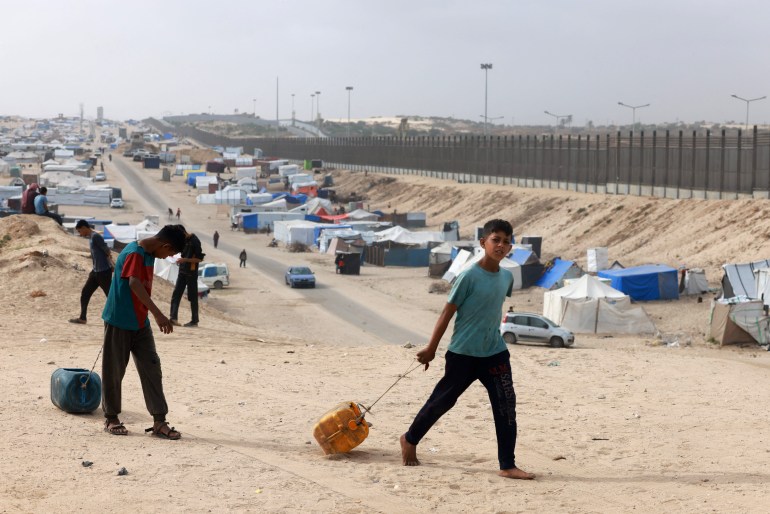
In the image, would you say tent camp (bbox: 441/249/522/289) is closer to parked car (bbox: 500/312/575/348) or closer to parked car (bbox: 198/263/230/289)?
parked car (bbox: 198/263/230/289)

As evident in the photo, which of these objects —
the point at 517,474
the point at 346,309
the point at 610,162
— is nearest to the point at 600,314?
the point at 346,309

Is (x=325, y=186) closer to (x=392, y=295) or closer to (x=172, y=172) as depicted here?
(x=172, y=172)

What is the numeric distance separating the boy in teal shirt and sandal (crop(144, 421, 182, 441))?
6.59ft

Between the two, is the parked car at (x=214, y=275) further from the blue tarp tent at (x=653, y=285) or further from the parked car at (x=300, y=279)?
the blue tarp tent at (x=653, y=285)

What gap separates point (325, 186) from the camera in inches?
4589

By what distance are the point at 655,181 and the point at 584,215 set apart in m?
4.45

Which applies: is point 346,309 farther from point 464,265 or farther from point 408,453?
point 408,453

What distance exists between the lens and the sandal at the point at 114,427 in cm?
839

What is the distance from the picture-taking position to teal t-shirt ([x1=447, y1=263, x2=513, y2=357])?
24.5 ft

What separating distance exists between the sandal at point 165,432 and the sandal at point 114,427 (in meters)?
0.24

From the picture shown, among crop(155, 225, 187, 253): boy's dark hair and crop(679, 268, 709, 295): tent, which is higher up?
crop(155, 225, 187, 253): boy's dark hair

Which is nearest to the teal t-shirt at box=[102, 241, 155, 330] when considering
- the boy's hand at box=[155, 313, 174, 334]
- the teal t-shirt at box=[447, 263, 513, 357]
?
the boy's hand at box=[155, 313, 174, 334]

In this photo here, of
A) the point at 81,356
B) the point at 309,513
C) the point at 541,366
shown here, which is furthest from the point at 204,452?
the point at 541,366

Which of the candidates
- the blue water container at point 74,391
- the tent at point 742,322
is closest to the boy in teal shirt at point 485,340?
the blue water container at point 74,391
